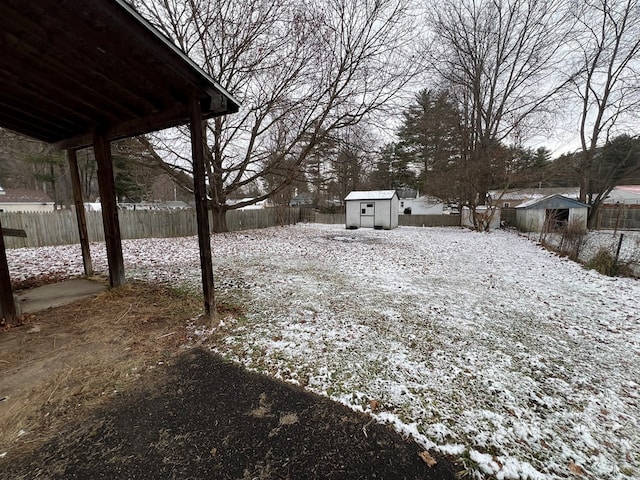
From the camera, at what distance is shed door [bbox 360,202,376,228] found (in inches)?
761

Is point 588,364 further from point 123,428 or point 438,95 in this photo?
point 438,95

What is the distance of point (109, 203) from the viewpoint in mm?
4230

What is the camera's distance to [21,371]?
237 centimetres

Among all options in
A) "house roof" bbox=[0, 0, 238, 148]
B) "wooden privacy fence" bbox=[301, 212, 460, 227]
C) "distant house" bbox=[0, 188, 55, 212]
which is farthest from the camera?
"wooden privacy fence" bbox=[301, 212, 460, 227]

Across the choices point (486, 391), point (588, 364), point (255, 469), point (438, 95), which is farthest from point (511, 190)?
point (255, 469)

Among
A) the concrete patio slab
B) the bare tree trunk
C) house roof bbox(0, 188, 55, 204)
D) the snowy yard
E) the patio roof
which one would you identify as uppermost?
house roof bbox(0, 188, 55, 204)

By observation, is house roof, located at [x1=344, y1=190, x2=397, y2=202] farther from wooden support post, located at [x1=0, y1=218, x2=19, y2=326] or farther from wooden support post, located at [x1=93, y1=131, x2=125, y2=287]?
wooden support post, located at [x1=0, y1=218, x2=19, y2=326]

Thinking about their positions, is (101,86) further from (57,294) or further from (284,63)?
(284,63)

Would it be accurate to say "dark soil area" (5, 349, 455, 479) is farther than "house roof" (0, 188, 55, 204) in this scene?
No

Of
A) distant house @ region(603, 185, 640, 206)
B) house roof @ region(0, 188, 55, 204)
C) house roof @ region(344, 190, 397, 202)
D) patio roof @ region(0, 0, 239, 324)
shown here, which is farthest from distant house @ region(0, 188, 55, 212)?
distant house @ region(603, 185, 640, 206)

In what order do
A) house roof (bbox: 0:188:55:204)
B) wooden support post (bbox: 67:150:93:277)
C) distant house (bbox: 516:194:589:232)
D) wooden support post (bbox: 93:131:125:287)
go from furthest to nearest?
house roof (bbox: 0:188:55:204), distant house (bbox: 516:194:589:232), wooden support post (bbox: 67:150:93:277), wooden support post (bbox: 93:131:125:287)

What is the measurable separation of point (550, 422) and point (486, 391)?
419mm

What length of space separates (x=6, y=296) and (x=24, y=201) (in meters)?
26.9

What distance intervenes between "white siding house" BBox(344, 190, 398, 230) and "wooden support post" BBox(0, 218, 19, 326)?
1804 centimetres
